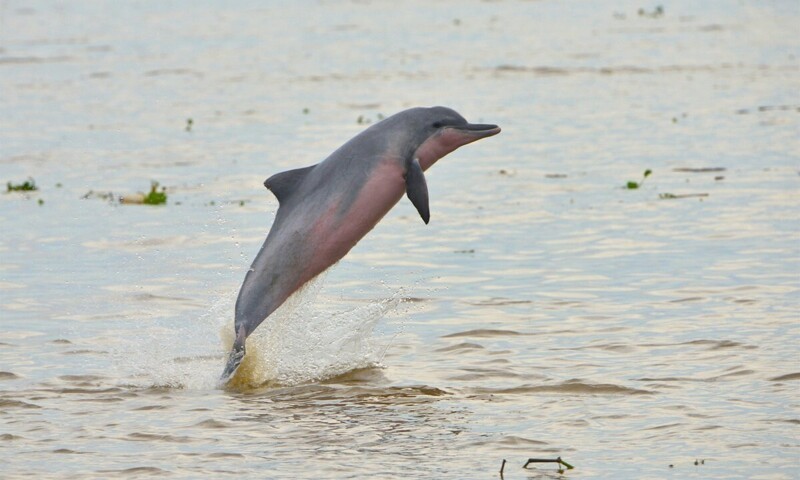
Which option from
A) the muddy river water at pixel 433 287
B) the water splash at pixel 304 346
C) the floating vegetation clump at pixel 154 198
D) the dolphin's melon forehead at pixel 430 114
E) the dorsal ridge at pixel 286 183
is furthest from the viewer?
the floating vegetation clump at pixel 154 198

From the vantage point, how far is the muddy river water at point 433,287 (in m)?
8.60

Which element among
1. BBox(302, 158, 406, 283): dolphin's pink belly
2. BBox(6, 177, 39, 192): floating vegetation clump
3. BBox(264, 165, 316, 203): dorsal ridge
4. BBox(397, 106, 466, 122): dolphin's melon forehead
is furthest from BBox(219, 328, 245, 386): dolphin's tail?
BBox(6, 177, 39, 192): floating vegetation clump

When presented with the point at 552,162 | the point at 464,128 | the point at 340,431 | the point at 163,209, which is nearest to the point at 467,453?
the point at 340,431

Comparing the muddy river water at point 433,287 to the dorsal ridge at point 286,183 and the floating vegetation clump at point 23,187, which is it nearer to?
the floating vegetation clump at point 23,187

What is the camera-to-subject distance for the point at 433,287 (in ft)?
42.4

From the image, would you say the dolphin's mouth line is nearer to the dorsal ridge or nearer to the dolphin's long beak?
the dolphin's long beak

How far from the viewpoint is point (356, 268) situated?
1391cm

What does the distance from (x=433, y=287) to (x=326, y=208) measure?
3052 mm

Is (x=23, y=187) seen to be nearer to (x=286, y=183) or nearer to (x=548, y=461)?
(x=286, y=183)

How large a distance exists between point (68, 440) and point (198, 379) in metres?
1.61

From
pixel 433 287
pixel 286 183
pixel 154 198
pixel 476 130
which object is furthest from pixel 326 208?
pixel 154 198

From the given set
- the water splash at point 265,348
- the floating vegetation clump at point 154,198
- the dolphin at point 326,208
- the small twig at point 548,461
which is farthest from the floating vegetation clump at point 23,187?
the small twig at point 548,461

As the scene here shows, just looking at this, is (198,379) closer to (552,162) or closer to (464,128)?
(464,128)

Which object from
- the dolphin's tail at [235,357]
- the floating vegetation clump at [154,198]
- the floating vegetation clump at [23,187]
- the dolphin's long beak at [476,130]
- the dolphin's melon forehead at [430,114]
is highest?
the dolphin's melon forehead at [430,114]
